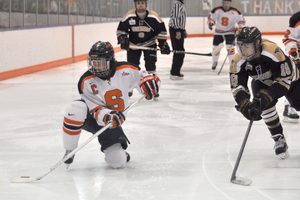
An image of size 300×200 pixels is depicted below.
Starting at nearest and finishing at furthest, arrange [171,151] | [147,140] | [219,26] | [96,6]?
1. [171,151]
2. [147,140]
3. [219,26]
4. [96,6]

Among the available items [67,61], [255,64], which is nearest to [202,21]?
[67,61]

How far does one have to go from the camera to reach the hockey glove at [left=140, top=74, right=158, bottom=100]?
277 centimetres

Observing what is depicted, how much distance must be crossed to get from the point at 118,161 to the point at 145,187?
343 mm

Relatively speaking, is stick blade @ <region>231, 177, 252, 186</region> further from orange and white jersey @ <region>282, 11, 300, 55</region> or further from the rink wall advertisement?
the rink wall advertisement

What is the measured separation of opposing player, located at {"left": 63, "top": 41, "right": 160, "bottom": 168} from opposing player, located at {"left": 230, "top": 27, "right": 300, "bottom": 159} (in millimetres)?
514

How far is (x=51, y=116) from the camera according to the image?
4.27 meters

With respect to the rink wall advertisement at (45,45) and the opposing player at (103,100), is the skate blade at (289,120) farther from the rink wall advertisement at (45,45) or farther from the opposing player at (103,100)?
the rink wall advertisement at (45,45)

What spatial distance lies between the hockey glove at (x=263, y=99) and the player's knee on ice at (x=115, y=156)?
83cm

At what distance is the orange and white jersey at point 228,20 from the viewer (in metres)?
7.66

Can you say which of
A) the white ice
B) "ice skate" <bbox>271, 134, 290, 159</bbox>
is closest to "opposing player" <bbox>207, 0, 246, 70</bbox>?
the white ice

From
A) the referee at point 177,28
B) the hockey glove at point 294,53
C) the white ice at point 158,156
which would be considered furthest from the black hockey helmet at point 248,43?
the referee at point 177,28

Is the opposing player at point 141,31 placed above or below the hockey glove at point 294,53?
above

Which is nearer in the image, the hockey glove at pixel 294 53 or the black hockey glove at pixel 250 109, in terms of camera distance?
the black hockey glove at pixel 250 109

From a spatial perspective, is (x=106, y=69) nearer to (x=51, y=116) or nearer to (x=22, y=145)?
(x=22, y=145)
